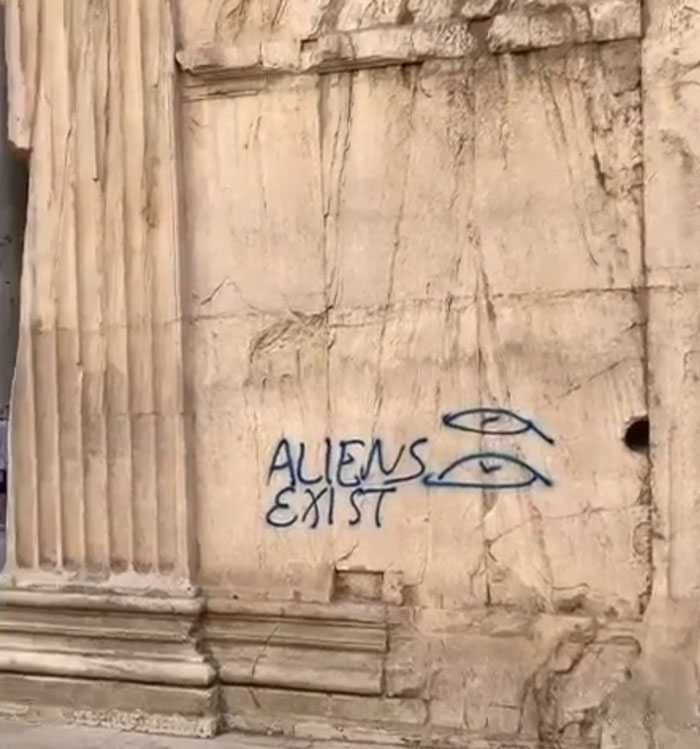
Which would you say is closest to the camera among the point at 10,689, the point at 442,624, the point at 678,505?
the point at 678,505

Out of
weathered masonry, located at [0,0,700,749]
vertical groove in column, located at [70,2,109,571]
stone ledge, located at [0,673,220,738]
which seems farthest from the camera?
vertical groove in column, located at [70,2,109,571]

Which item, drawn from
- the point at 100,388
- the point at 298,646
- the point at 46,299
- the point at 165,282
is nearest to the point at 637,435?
the point at 298,646

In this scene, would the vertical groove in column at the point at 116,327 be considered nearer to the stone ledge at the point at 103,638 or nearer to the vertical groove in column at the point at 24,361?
the stone ledge at the point at 103,638

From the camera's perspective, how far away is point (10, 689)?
19.8 ft

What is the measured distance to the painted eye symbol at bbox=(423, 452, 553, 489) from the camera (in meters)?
5.43

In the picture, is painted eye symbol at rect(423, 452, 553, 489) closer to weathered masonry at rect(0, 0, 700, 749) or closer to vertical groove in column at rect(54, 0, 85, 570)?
weathered masonry at rect(0, 0, 700, 749)

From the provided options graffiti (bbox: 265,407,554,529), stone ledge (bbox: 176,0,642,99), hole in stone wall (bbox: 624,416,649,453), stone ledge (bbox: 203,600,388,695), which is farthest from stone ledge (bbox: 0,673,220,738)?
stone ledge (bbox: 176,0,642,99)

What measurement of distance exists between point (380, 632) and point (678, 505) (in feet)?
4.48

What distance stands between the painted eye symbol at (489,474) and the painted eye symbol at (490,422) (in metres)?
0.11

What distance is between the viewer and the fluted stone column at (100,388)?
19.2 feet

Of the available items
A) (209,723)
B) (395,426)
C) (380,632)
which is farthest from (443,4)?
(209,723)

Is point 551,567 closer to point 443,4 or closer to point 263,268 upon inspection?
point 263,268

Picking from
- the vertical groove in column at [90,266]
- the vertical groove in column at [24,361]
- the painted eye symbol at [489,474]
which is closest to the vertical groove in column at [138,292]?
the vertical groove in column at [90,266]

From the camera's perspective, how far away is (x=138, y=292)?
5914mm
